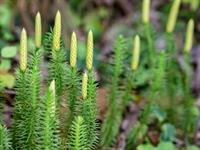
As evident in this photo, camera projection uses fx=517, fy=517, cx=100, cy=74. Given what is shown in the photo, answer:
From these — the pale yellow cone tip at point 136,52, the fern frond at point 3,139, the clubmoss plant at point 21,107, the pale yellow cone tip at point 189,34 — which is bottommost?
the fern frond at point 3,139

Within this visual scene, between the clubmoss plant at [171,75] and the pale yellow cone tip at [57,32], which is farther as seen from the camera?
the clubmoss plant at [171,75]

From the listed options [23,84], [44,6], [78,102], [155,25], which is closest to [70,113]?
[78,102]

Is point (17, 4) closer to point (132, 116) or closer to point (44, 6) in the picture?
point (44, 6)

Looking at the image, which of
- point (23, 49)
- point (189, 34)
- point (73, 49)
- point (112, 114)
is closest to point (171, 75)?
point (189, 34)

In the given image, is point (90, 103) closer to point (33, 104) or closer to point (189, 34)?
point (33, 104)

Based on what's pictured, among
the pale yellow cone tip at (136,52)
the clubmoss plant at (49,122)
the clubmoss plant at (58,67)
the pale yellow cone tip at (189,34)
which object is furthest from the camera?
the pale yellow cone tip at (189,34)

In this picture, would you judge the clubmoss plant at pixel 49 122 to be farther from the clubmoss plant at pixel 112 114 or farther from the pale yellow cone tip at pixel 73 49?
the clubmoss plant at pixel 112 114

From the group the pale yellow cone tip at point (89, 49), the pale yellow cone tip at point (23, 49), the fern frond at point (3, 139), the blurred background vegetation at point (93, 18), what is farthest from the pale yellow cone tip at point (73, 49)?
the blurred background vegetation at point (93, 18)
